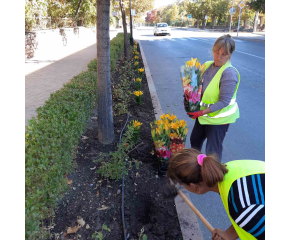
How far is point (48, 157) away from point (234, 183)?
148 centimetres

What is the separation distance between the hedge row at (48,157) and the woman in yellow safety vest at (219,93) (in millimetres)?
1344

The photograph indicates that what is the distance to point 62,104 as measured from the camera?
9.71 ft

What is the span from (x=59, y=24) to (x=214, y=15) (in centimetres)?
4067

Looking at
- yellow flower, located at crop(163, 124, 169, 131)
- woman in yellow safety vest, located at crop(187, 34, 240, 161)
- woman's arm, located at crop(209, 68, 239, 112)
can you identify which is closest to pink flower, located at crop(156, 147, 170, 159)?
yellow flower, located at crop(163, 124, 169, 131)

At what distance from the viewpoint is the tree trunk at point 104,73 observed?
9.71 ft

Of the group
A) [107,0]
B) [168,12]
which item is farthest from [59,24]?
[168,12]

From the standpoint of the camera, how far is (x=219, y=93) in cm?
226

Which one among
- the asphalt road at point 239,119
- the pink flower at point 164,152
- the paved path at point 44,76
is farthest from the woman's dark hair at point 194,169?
the paved path at point 44,76

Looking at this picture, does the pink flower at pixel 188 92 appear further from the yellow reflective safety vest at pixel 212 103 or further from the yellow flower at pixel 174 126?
the yellow flower at pixel 174 126

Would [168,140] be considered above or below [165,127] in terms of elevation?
below

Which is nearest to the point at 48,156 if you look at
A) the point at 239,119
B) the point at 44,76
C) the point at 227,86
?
the point at 227,86

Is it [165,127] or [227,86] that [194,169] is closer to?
[227,86]

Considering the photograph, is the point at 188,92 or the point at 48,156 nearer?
the point at 48,156

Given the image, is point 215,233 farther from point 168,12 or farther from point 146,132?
point 168,12
